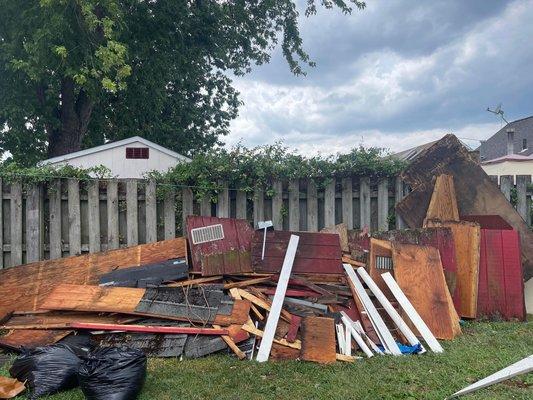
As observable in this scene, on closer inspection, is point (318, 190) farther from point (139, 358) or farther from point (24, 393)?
point (24, 393)

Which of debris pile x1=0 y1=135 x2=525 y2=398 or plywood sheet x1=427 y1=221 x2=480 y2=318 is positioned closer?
debris pile x1=0 y1=135 x2=525 y2=398

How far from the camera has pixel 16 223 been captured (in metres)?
5.75

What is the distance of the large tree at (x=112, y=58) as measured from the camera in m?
8.66

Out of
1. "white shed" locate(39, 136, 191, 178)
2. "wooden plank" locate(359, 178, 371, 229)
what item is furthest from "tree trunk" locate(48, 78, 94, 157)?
"wooden plank" locate(359, 178, 371, 229)

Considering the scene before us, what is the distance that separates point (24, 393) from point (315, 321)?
8.77 feet

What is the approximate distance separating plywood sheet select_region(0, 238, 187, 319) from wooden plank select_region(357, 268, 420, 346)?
230 centimetres

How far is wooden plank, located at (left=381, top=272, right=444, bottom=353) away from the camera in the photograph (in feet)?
A: 14.0

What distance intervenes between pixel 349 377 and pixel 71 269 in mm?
3827

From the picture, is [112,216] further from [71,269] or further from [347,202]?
[347,202]

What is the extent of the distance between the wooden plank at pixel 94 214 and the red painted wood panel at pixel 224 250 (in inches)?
55.2

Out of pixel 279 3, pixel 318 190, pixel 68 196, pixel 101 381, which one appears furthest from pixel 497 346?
pixel 279 3

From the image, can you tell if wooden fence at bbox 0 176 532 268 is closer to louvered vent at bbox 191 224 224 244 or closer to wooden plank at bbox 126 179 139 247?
wooden plank at bbox 126 179 139 247

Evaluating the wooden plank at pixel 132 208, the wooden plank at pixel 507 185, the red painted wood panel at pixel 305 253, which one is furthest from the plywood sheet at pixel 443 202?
the wooden plank at pixel 132 208

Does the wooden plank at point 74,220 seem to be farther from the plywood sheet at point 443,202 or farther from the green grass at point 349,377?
the plywood sheet at point 443,202
